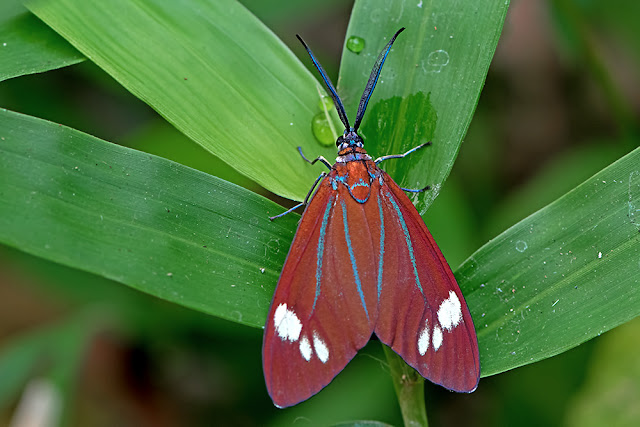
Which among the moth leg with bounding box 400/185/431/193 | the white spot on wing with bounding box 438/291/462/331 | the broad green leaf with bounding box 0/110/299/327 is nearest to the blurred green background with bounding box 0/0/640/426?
the moth leg with bounding box 400/185/431/193

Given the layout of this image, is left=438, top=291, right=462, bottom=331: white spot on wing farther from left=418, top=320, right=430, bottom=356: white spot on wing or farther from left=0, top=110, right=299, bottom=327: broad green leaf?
left=0, top=110, right=299, bottom=327: broad green leaf

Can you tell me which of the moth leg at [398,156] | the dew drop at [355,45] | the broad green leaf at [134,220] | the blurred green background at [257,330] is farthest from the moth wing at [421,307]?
the blurred green background at [257,330]

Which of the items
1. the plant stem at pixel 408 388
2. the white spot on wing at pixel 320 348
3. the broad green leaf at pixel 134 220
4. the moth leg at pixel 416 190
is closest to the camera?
the broad green leaf at pixel 134 220

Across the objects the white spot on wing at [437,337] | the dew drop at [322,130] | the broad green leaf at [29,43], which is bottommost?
the broad green leaf at [29,43]

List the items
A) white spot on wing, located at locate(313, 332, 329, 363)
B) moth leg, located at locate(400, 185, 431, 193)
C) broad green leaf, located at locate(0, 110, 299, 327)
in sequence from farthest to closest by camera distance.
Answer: moth leg, located at locate(400, 185, 431, 193), white spot on wing, located at locate(313, 332, 329, 363), broad green leaf, located at locate(0, 110, 299, 327)

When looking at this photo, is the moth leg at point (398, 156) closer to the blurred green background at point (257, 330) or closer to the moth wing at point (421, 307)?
the moth wing at point (421, 307)

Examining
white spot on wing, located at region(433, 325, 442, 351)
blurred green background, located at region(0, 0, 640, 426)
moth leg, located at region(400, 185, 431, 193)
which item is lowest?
blurred green background, located at region(0, 0, 640, 426)

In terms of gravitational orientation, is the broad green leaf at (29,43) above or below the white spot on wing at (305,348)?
above

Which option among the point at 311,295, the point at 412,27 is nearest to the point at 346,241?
the point at 311,295
